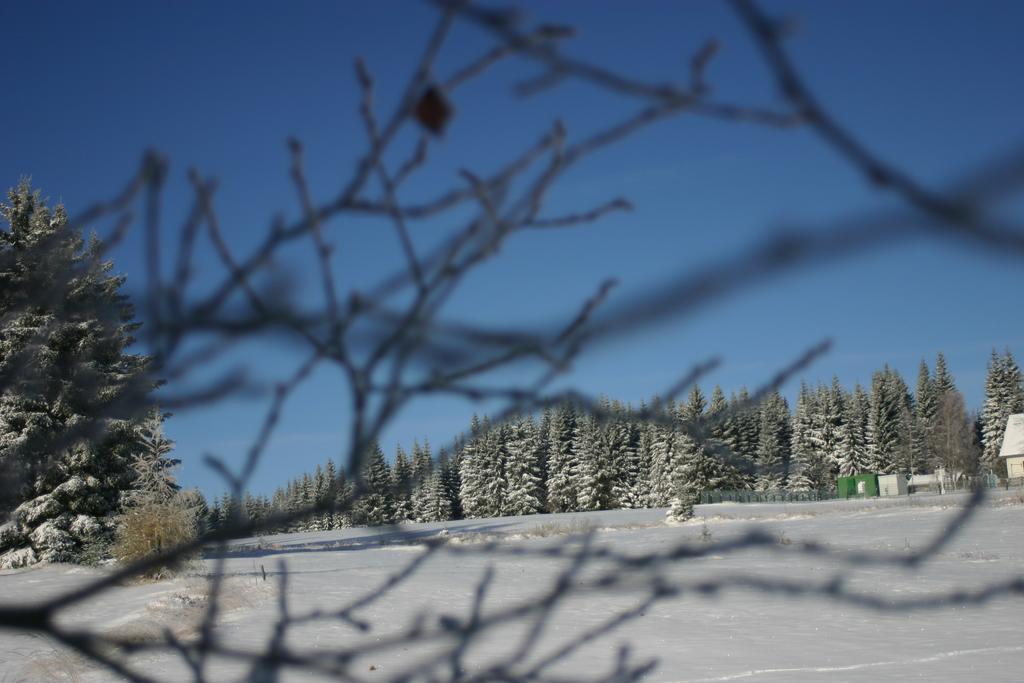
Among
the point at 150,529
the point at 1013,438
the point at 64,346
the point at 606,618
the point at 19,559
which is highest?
the point at 1013,438

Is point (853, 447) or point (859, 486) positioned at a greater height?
point (853, 447)

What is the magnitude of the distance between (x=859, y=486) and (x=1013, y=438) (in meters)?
12.4

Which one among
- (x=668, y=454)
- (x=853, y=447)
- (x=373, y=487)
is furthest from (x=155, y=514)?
(x=853, y=447)

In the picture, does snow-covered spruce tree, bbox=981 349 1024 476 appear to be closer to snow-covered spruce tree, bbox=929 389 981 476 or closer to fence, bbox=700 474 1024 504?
fence, bbox=700 474 1024 504

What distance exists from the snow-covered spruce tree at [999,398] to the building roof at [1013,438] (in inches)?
27.2

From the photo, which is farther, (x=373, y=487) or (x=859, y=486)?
(x=859, y=486)

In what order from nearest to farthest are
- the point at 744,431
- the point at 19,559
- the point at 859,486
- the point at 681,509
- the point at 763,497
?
1. the point at 744,431
2. the point at 19,559
3. the point at 681,509
4. the point at 763,497
5. the point at 859,486

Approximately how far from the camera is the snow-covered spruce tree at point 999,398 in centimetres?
4772

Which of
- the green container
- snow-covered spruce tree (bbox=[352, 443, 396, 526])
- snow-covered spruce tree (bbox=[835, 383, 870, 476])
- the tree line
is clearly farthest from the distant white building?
snow-covered spruce tree (bbox=[352, 443, 396, 526])

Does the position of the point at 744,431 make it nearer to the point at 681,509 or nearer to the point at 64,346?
the point at 64,346

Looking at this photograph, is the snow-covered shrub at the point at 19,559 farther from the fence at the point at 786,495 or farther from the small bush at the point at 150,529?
the fence at the point at 786,495

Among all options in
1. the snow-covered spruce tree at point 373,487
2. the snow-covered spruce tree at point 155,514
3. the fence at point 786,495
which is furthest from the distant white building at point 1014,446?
the snow-covered spruce tree at point 373,487

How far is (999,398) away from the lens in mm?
49531

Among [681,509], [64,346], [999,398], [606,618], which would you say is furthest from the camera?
[999,398]
